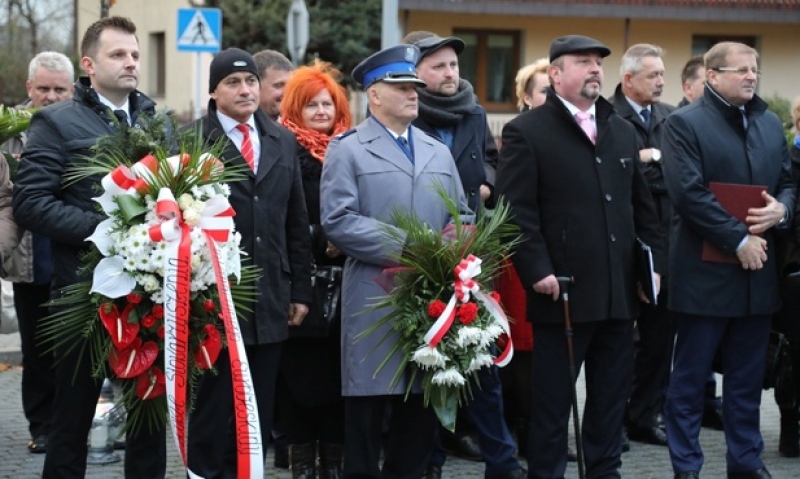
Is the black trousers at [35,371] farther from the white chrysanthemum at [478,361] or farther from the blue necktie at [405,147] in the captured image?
the white chrysanthemum at [478,361]

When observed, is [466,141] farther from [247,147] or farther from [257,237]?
[257,237]

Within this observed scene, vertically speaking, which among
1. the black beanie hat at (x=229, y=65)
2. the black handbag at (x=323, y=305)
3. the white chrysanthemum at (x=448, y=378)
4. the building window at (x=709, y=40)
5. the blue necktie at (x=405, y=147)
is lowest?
the white chrysanthemum at (x=448, y=378)

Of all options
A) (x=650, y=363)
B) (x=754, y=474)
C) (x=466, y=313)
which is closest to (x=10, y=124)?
(x=466, y=313)

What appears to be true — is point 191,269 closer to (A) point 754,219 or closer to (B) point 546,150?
(B) point 546,150

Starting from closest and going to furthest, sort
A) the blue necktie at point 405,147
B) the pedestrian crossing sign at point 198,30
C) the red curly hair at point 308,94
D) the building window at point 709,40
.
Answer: the blue necktie at point 405,147 → the red curly hair at point 308,94 → the pedestrian crossing sign at point 198,30 → the building window at point 709,40

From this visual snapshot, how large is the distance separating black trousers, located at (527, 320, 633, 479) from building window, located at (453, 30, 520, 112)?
69.7ft

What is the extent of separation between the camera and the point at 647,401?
8.64 meters

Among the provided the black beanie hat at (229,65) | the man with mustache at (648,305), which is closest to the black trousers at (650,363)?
the man with mustache at (648,305)

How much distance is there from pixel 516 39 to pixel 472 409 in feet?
74.1

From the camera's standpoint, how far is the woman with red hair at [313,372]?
709 centimetres

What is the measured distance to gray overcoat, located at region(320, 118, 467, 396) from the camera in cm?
625

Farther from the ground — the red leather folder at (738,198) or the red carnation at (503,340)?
the red leather folder at (738,198)

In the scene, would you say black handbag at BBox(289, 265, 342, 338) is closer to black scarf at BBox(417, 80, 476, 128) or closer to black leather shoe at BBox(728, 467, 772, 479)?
black scarf at BBox(417, 80, 476, 128)

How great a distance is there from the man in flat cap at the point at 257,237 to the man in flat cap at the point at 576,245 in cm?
106
